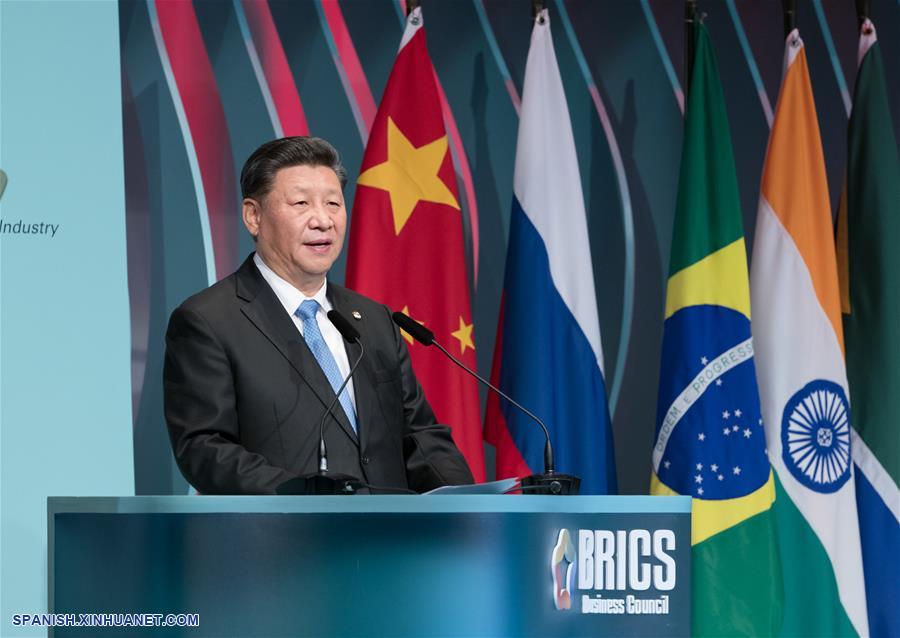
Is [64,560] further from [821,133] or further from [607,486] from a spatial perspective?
[821,133]

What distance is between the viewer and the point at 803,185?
13.0 ft

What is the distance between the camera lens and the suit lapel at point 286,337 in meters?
2.55

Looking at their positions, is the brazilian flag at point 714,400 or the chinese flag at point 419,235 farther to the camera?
the chinese flag at point 419,235

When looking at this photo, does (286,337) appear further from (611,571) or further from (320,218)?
(611,571)

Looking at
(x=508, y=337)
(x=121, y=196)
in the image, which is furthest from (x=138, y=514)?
(x=508, y=337)

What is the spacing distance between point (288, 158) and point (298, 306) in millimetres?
346

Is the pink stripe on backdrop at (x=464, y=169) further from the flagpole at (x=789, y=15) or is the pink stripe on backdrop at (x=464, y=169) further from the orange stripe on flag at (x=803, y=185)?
the flagpole at (x=789, y=15)

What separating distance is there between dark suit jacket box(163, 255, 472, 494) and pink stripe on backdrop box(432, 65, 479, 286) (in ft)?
5.63

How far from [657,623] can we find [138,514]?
0.78 meters

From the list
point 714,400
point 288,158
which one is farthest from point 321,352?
point 714,400

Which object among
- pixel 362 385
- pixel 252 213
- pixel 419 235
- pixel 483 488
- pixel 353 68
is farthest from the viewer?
pixel 353 68

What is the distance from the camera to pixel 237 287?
265 cm

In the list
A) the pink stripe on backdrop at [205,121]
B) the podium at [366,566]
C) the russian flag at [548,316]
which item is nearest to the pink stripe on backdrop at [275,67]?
the pink stripe on backdrop at [205,121]

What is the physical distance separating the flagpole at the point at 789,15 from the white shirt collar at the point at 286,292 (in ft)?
7.30
